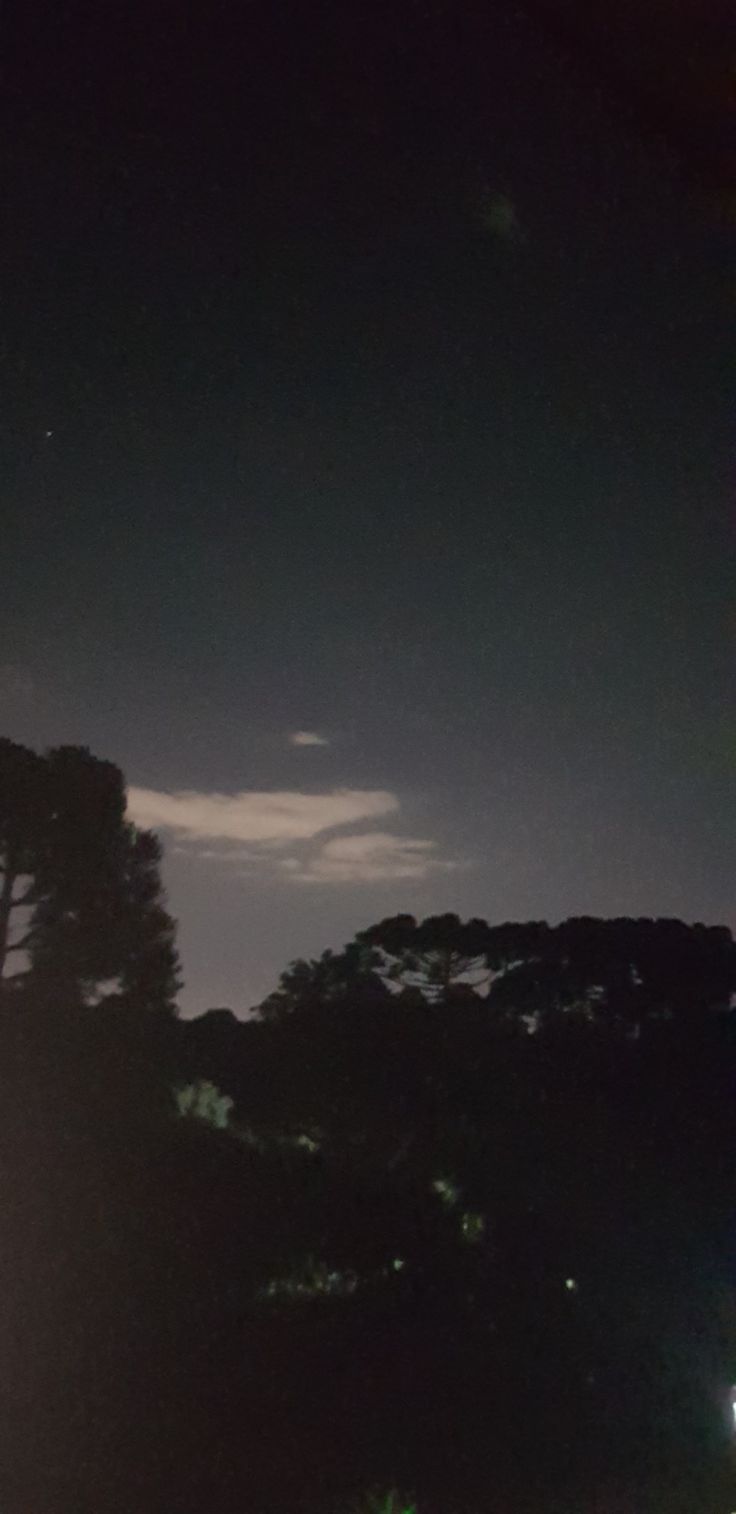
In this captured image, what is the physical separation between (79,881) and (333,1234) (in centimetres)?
574

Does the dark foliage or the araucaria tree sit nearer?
the dark foliage

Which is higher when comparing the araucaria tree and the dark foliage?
the araucaria tree

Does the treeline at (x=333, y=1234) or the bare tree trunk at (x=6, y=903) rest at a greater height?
the bare tree trunk at (x=6, y=903)

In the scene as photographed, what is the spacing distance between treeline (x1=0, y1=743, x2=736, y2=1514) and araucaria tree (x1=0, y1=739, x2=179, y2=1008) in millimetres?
42

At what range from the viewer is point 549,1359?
16.6m

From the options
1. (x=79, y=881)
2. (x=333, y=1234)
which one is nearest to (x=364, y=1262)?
(x=333, y=1234)

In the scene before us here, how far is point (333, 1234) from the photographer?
14.1 m

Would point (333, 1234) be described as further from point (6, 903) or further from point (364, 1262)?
→ point (6, 903)

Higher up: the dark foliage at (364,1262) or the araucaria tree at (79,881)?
the araucaria tree at (79,881)

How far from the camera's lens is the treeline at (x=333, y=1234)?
11.2 m

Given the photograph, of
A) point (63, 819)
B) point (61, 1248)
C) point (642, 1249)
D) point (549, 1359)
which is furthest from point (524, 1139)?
point (61, 1248)

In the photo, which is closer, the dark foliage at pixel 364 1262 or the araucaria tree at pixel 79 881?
the dark foliage at pixel 364 1262

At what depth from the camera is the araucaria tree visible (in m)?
Answer: 16.1

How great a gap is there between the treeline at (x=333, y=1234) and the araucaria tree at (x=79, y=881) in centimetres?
4
